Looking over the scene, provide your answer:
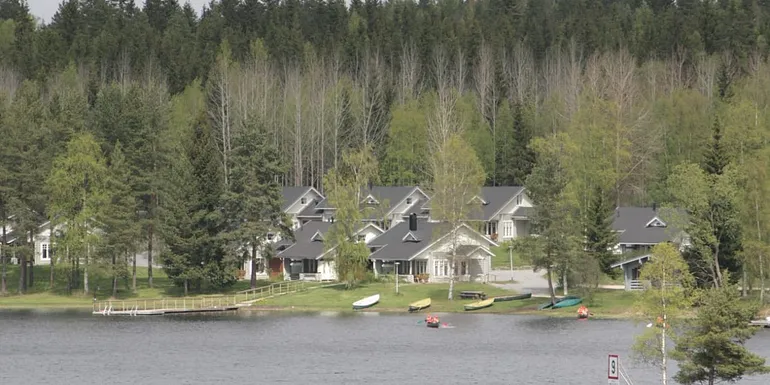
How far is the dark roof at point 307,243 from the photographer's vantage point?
123 meters

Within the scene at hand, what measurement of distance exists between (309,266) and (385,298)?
17.1 meters

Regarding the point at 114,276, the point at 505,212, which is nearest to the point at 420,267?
the point at 505,212

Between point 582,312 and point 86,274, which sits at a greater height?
point 86,274

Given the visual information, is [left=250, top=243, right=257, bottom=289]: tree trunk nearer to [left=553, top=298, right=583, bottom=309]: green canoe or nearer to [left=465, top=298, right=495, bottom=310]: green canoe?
[left=465, top=298, right=495, bottom=310]: green canoe

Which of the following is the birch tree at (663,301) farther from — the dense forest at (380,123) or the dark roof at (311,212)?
the dark roof at (311,212)

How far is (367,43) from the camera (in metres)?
195

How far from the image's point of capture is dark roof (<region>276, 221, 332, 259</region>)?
12307 centimetres

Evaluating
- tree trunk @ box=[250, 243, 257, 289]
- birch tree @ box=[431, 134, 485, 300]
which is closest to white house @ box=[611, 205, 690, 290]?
birch tree @ box=[431, 134, 485, 300]

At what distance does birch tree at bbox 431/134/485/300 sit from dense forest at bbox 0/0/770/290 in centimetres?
747

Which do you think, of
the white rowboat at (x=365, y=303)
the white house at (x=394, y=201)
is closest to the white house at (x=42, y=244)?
the white house at (x=394, y=201)

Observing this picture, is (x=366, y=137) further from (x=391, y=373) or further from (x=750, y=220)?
(x=391, y=373)

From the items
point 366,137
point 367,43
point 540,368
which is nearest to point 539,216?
point 540,368

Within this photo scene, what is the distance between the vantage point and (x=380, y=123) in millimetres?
164375

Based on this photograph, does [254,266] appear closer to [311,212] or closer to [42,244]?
[311,212]
